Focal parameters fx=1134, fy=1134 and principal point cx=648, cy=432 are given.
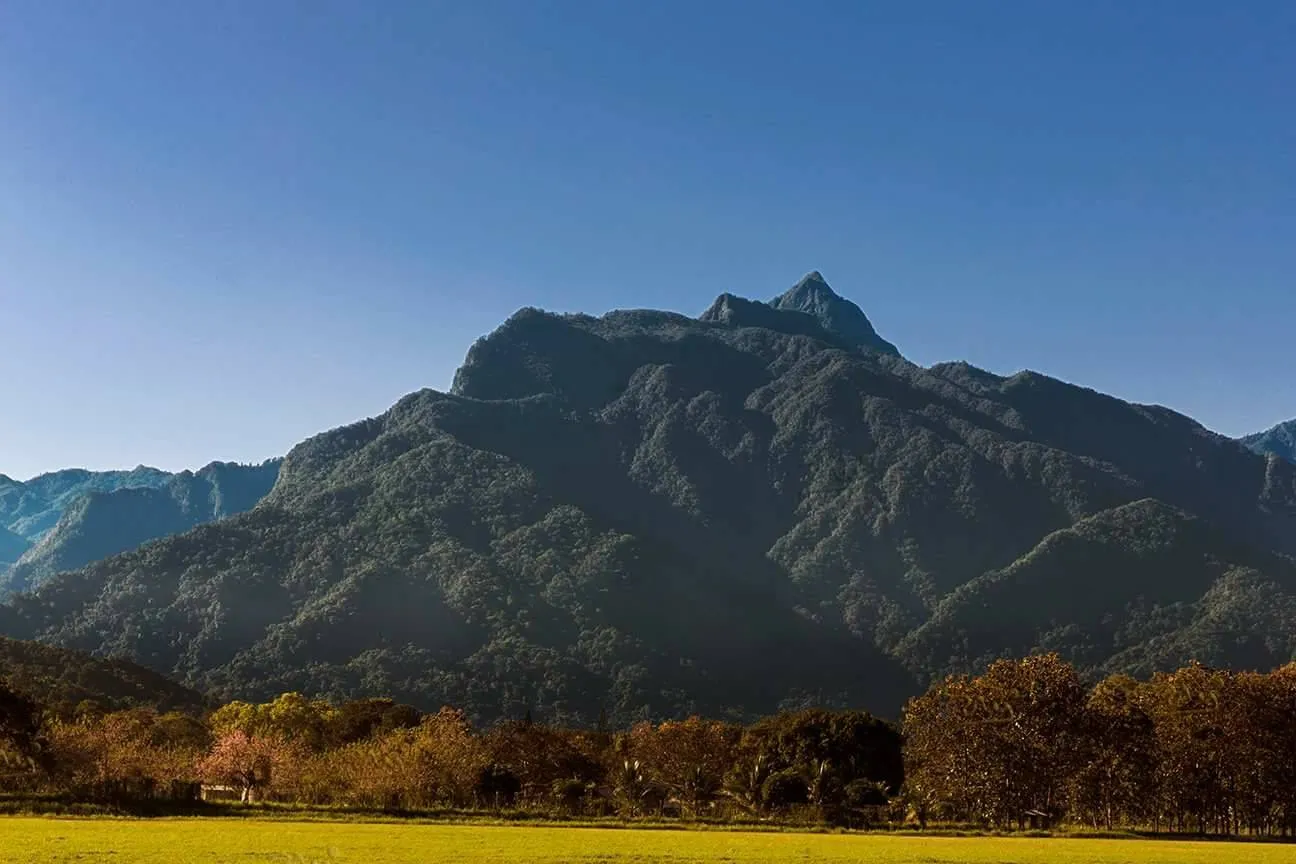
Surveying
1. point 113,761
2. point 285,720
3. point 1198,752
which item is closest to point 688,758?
point 1198,752

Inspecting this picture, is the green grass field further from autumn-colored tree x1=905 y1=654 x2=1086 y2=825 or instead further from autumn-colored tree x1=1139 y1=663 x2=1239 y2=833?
autumn-colored tree x1=1139 y1=663 x2=1239 y2=833

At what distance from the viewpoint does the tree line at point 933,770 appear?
62.5 meters

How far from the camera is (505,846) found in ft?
136

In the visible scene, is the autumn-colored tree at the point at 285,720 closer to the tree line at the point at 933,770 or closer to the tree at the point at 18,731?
the tree line at the point at 933,770

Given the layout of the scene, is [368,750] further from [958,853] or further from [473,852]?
[958,853]

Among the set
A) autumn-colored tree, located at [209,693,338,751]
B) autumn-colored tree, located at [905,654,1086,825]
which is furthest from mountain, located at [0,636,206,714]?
autumn-colored tree, located at [905,654,1086,825]

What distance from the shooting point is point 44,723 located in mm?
75438

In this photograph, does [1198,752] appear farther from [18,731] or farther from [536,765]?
[18,731]

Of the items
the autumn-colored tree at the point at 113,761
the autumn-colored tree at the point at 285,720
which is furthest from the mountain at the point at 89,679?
the autumn-colored tree at the point at 113,761

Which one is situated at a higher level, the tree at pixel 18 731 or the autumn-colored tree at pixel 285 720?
the tree at pixel 18 731

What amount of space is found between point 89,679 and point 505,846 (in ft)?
387

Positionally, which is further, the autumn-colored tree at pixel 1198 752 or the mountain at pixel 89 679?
the mountain at pixel 89 679

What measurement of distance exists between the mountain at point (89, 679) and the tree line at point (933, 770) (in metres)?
57.6

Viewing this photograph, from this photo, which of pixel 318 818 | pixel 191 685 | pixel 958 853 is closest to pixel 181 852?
pixel 318 818
